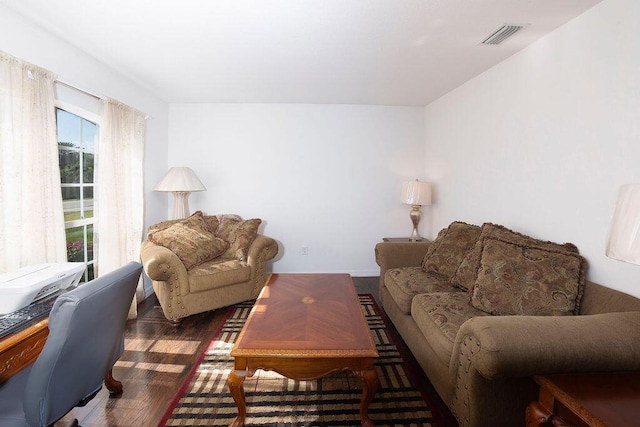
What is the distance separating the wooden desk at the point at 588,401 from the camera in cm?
94

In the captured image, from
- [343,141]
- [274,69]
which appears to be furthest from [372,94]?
[274,69]

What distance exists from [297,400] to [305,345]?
0.52 m

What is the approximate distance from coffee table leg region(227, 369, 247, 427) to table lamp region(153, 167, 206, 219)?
256 cm

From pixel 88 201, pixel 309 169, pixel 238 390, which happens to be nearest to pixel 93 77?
pixel 88 201

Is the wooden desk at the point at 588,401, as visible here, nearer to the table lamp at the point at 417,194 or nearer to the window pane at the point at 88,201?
the table lamp at the point at 417,194

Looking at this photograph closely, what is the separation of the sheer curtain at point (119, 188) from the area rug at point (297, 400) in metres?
1.47

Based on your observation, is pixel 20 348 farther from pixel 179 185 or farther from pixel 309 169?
pixel 309 169

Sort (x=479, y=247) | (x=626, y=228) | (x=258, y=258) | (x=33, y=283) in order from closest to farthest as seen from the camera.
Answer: (x=626, y=228) → (x=33, y=283) → (x=479, y=247) → (x=258, y=258)

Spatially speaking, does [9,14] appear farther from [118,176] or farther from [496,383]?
[496,383]

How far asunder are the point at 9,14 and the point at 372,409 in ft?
10.7

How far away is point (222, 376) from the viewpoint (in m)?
2.12

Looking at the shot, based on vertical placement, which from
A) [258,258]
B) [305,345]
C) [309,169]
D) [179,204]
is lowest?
[305,345]

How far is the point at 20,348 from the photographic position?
4.10 feet

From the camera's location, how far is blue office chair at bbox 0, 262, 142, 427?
115 centimetres
